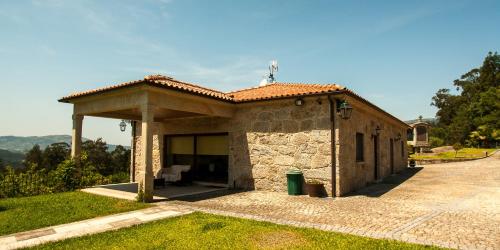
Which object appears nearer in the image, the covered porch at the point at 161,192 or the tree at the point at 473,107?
the covered porch at the point at 161,192

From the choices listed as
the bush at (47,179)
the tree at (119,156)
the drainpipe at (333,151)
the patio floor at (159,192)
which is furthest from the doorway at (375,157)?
the tree at (119,156)

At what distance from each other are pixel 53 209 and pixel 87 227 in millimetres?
2380

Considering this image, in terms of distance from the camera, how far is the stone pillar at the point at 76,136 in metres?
11.8

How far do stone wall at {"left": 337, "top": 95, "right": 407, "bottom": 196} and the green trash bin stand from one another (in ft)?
4.09

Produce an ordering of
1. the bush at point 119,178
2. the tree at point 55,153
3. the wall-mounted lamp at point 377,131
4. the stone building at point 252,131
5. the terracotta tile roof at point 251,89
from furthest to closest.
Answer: the tree at point 55,153 → the bush at point 119,178 → the wall-mounted lamp at point 377,131 → the stone building at point 252,131 → the terracotta tile roof at point 251,89

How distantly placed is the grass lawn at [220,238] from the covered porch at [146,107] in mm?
2982

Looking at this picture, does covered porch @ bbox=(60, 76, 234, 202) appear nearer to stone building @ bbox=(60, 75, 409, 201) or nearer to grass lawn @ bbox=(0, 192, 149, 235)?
stone building @ bbox=(60, 75, 409, 201)

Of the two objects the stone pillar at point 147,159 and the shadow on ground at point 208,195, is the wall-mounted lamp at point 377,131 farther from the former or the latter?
the stone pillar at point 147,159

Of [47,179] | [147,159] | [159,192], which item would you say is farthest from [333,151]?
[47,179]

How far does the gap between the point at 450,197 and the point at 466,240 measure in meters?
5.33

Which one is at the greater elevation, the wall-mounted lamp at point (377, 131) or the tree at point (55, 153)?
the wall-mounted lamp at point (377, 131)

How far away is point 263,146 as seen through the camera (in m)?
11.0

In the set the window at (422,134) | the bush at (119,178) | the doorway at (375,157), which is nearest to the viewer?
the doorway at (375,157)

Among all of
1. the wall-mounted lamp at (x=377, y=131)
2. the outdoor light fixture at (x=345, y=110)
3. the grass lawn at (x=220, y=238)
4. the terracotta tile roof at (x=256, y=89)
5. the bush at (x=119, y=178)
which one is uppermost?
the terracotta tile roof at (x=256, y=89)
